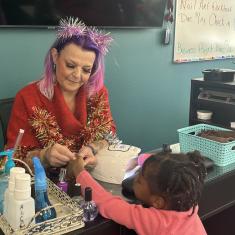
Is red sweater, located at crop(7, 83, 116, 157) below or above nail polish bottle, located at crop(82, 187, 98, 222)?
above

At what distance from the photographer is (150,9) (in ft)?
7.95

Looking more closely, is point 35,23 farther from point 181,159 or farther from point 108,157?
point 181,159

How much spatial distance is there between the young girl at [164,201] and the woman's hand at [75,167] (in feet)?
0.58

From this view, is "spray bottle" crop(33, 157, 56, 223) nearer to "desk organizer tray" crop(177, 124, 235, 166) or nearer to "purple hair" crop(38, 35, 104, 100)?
"purple hair" crop(38, 35, 104, 100)

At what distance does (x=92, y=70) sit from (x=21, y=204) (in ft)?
2.40

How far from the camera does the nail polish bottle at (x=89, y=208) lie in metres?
1.00

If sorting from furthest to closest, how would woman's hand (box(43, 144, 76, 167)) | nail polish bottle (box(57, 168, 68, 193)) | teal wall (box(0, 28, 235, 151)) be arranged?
teal wall (box(0, 28, 235, 151)), woman's hand (box(43, 144, 76, 167)), nail polish bottle (box(57, 168, 68, 193))

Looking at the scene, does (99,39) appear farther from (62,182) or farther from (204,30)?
(204,30)

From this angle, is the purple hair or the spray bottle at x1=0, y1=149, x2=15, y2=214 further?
the purple hair

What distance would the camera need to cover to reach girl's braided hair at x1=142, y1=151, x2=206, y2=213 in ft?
3.14

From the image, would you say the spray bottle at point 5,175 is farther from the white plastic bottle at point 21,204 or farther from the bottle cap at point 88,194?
the bottle cap at point 88,194

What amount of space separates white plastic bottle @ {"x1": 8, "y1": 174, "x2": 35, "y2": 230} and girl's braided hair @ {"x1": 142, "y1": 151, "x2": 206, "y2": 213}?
0.99ft

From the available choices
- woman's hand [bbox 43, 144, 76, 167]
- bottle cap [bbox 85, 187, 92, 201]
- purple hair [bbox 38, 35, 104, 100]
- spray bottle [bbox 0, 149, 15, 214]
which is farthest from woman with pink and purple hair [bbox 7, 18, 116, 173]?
bottle cap [bbox 85, 187, 92, 201]

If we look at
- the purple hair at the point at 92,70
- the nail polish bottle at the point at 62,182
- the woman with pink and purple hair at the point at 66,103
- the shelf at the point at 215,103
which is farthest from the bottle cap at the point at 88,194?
the shelf at the point at 215,103
